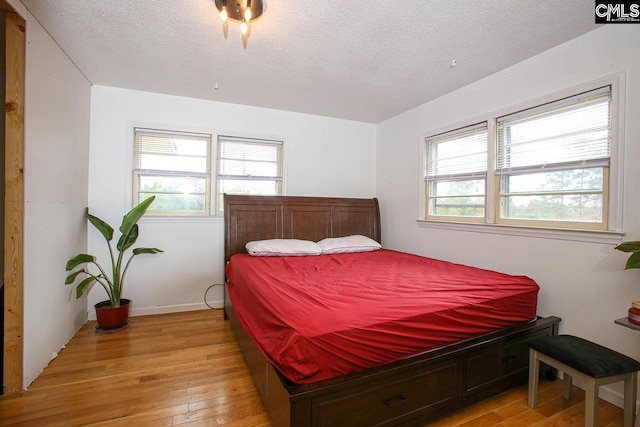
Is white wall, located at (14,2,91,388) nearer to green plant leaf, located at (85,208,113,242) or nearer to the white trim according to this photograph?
green plant leaf, located at (85,208,113,242)

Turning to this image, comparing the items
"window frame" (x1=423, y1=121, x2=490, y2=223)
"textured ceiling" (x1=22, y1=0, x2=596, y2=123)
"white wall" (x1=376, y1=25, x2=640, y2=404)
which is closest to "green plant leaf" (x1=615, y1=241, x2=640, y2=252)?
"white wall" (x1=376, y1=25, x2=640, y2=404)

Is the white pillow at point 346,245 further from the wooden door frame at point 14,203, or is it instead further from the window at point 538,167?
the wooden door frame at point 14,203

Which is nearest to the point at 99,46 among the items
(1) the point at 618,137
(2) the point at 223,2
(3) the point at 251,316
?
(2) the point at 223,2

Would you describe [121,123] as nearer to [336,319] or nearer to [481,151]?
[336,319]

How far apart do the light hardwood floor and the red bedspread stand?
0.44 m

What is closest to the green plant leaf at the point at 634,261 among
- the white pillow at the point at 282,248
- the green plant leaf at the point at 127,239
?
the white pillow at the point at 282,248

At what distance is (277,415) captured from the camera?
1374 millimetres

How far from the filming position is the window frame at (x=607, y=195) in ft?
5.90

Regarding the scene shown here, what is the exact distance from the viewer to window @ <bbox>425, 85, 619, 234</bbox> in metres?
1.94

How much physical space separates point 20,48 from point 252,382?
2.67m

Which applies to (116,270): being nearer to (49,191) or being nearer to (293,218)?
(49,191)

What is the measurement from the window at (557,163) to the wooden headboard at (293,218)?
1.69 m

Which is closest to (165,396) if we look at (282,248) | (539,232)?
(282,248)

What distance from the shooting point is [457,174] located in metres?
2.96
